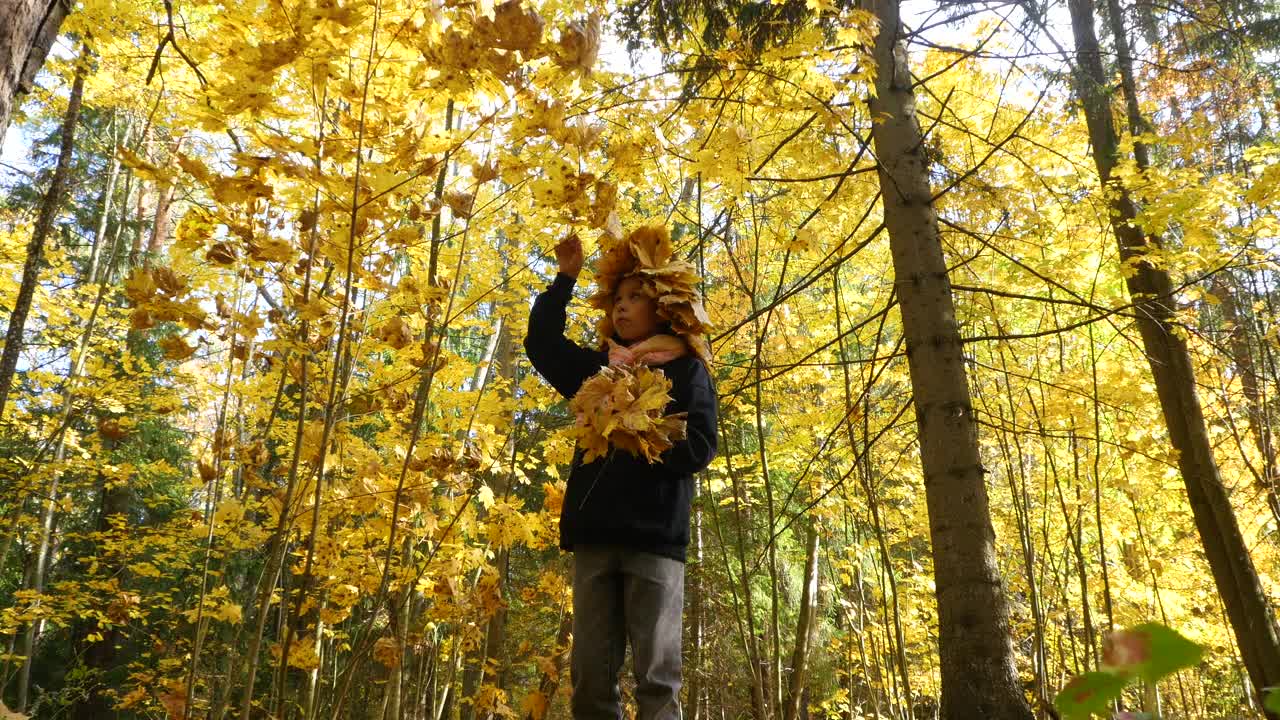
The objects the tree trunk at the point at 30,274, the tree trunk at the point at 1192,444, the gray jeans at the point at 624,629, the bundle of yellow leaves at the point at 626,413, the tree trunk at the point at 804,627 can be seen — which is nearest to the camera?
the bundle of yellow leaves at the point at 626,413

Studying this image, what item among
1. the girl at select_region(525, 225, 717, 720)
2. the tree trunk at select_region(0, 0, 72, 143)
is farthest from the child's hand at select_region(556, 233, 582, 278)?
the tree trunk at select_region(0, 0, 72, 143)

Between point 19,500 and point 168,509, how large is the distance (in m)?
5.84

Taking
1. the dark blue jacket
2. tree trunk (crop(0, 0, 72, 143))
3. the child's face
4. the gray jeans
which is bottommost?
the gray jeans

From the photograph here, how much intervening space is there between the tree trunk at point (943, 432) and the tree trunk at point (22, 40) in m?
2.16

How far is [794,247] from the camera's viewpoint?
252 cm

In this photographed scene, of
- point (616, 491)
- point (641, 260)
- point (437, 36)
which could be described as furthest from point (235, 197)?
point (616, 491)

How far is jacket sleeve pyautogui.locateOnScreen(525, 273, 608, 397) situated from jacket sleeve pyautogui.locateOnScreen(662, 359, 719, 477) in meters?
0.33

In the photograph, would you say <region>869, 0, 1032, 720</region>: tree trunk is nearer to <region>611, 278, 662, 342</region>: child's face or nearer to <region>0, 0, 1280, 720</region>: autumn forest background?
<region>0, 0, 1280, 720</region>: autumn forest background

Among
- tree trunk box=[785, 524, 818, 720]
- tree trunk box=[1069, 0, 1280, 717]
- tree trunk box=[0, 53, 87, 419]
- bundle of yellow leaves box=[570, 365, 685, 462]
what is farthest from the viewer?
tree trunk box=[785, 524, 818, 720]

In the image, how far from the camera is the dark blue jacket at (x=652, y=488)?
185cm

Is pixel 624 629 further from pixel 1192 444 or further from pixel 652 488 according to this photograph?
pixel 1192 444

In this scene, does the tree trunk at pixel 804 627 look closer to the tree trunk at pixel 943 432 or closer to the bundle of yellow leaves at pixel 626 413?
the tree trunk at pixel 943 432

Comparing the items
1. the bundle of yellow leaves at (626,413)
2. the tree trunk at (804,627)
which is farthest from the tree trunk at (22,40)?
the tree trunk at (804,627)

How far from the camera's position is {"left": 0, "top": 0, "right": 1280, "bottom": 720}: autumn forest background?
202cm
